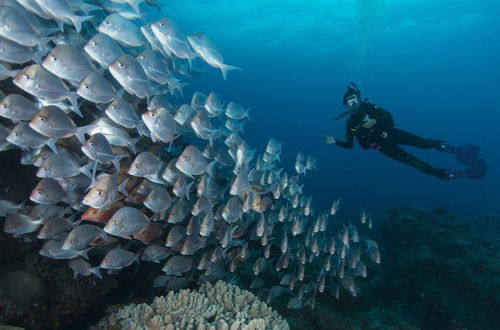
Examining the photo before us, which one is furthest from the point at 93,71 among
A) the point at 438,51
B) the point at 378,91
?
the point at 378,91

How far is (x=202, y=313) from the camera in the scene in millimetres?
4832

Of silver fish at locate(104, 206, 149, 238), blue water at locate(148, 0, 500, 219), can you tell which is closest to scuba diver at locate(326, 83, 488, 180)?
blue water at locate(148, 0, 500, 219)

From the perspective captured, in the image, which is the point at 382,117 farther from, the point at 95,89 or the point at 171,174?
the point at 95,89

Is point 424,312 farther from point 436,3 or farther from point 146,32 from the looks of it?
point 436,3

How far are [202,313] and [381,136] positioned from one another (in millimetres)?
8614

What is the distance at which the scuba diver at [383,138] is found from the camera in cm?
1012

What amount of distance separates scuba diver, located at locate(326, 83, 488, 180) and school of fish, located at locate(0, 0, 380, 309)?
4405mm

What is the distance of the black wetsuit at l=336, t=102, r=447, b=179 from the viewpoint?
1013 cm

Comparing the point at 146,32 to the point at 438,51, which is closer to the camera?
the point at 146,32

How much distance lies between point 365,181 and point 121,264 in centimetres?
6142

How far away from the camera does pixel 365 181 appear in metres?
61.0

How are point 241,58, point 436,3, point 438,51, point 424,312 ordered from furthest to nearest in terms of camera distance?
point 241,58 < point 438,51 < point 436,3 < point 424,312

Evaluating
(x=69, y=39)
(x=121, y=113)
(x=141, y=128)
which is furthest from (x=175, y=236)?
(x=69, y=39)

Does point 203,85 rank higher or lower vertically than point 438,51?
higher
